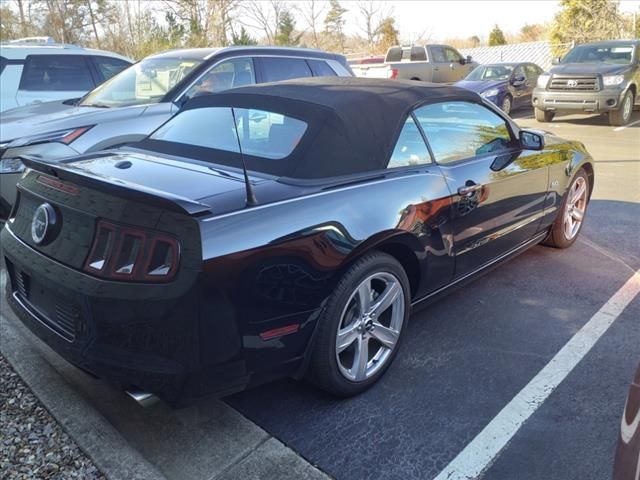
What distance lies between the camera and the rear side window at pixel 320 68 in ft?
21.6

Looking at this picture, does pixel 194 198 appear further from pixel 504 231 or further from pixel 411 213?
pixel 504 231

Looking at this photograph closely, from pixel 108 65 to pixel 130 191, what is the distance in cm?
651

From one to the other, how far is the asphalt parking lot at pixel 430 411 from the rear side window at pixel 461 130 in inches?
43.4

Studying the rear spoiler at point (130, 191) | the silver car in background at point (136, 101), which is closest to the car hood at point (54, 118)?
the silver car in background at point (136, 101)

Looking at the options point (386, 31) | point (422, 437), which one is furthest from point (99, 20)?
point (422, 437)

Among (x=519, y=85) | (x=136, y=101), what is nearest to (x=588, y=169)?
(x=136, y=101)

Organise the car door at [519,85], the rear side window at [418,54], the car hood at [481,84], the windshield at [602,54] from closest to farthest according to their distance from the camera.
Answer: the windshield at [602,54] < the car hood at [481,84] < the car door at [519,85] < the rear side window at [418,54]

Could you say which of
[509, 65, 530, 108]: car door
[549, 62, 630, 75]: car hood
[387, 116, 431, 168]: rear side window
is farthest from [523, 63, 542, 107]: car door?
[387, 116, 431, 168]: rear side window

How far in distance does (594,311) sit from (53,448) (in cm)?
339

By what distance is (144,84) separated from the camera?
598 centimetres

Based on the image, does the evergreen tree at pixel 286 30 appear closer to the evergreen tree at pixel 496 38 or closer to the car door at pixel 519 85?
the evergreen tree at pixel 496 38

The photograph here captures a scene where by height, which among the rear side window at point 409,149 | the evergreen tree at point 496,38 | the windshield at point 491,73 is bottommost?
the rear side window at point 409,149

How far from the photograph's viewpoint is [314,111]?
296cm

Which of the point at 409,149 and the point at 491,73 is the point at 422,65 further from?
the point at 409,149
